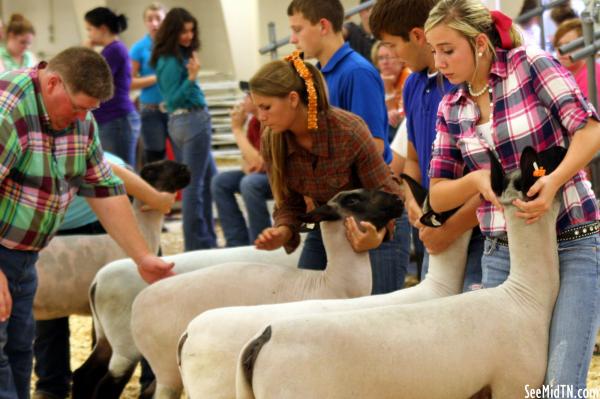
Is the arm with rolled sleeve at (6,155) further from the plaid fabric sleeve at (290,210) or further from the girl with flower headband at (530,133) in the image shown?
the girl with flower headband at (530,133)

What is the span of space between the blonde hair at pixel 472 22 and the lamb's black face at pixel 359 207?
123 cm

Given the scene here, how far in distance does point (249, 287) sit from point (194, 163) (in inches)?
163

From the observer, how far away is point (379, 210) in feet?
14.5

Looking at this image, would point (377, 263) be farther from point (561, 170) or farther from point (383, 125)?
point (561, 170)

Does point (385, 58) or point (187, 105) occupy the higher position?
point (385, 58)

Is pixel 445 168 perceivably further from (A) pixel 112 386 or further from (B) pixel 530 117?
(A) pixel 112 386

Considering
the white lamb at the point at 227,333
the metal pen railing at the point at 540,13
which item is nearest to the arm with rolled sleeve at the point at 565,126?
the white lamb at the point at 227,333

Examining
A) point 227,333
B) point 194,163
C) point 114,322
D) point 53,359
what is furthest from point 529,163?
point 194,163

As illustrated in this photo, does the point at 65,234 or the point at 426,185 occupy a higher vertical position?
the point at 426,185

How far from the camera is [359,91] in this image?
4895 mm

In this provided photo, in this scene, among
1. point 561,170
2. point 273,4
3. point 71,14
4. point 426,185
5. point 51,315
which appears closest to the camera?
point 561,170

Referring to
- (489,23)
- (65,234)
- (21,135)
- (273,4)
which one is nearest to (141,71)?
(273,4)

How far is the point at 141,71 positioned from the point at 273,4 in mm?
1757

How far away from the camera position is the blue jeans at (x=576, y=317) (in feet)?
10.4
